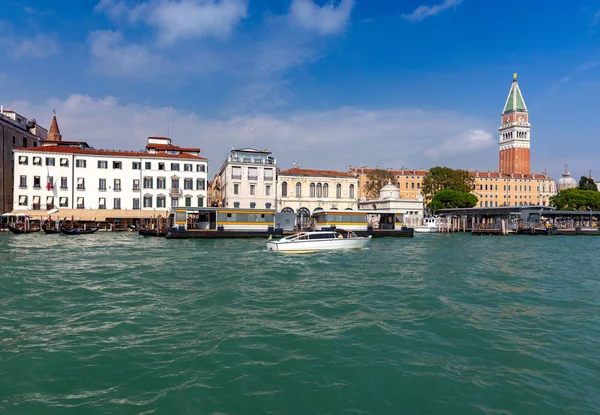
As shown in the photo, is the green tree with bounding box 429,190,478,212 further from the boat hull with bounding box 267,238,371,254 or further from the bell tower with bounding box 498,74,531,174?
the bell tower with bounding box 498,74,531,174

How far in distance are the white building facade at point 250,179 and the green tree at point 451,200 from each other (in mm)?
28617

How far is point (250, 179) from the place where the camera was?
48844 millimetres

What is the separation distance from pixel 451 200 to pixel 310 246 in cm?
4578

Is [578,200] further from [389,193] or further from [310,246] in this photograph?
[310,246]

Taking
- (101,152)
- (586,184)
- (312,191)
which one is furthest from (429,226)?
(586,184)

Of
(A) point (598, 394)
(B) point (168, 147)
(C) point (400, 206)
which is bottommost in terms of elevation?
(A) point (598, 394)

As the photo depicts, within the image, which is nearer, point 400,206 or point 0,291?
point 0,291

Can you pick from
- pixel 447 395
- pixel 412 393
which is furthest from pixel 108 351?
pixel 447 395

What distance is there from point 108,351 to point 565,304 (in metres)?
11.9

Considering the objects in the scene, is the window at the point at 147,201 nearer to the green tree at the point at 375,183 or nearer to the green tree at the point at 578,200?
the green tree at the point at 375,183

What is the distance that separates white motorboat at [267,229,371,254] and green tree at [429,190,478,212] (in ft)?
137

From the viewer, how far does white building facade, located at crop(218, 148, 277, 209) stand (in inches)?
1897

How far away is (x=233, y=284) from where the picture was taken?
45.9 feet

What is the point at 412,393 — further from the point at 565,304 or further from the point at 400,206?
the point at 400,206
